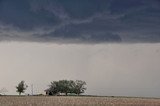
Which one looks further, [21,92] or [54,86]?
[54,86]

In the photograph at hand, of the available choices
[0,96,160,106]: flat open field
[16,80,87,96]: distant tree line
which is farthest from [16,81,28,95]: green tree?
[0,96,160,106]: flat open field

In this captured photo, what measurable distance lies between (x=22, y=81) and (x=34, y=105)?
5005 inches

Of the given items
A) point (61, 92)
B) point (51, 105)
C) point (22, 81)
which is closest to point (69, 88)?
point (61, 92)

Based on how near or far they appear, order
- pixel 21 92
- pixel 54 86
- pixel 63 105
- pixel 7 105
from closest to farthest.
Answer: pixel 7 105 → pixel 63 105 → pixel 21 92 → pixel 54 86

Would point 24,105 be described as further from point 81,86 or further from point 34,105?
point 81,86

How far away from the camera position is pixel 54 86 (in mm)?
193875

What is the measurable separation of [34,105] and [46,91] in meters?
129

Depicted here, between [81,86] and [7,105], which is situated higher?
[81,86]

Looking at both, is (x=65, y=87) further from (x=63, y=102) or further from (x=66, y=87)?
(x=63, y=102)

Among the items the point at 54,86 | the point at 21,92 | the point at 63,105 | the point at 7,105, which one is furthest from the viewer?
the point at 54,86

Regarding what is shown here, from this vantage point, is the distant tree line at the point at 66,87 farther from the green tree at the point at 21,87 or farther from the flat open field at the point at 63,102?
the flat open field at the point at 63,102

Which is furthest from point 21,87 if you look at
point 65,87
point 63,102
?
point 63,102

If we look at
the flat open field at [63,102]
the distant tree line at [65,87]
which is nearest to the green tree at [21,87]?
the distant tree line at [65,87]

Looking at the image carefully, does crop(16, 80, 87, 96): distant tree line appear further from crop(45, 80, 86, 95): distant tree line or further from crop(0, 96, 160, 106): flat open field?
crop(0, 96, 160, 106): flat open field
